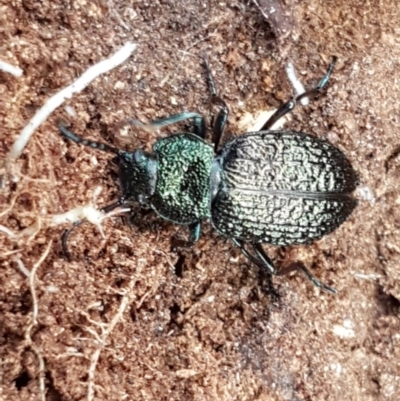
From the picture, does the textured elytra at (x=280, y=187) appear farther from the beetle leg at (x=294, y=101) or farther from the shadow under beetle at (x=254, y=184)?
the beetle leg at (x=294, y=101)

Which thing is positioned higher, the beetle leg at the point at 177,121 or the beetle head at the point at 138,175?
the beetle leg at the point at 177,121

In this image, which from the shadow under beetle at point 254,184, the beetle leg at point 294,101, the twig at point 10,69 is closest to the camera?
the twig at point 10,69

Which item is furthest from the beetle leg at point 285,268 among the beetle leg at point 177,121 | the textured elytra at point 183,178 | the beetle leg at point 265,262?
the beetle leg at point 177,121

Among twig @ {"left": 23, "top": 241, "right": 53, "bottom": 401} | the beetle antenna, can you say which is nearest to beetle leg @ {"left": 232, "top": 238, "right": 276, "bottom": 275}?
the beetle antenna

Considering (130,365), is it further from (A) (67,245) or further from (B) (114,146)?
(B) (114,146)

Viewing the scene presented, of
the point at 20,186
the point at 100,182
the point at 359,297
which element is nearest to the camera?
the point at 20,186

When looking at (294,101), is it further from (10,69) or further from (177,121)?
(10,69)

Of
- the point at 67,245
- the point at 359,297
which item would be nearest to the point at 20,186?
the point at 67,245
